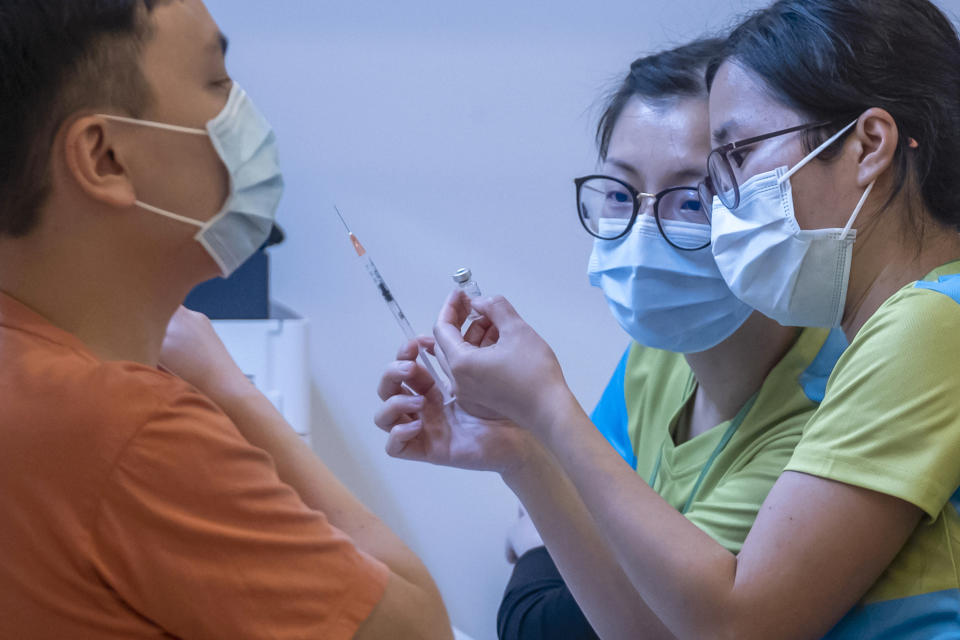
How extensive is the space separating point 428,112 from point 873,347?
4.63 ft

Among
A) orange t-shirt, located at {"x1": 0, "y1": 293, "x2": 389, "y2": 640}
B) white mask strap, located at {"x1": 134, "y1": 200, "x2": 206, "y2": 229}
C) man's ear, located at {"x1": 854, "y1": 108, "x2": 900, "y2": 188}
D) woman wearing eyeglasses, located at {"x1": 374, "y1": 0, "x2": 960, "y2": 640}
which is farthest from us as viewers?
man's ear, located at {"x1": 854, "y1": 108, "x2": 900, "y2": 188}

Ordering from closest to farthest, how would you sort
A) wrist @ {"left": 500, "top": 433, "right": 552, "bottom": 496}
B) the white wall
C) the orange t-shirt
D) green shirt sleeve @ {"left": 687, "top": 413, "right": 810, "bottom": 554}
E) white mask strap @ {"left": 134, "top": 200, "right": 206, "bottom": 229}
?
the orange t-shirt < white mask strap @ {"left": 134, "top": 200, "right": 206, "bottom": 229} < green shirt sleeve @ {"left": 687, "top": 413, "right": 810, "bottom": 554} < wrist @ {"left": 500, "top": 433, "right": 552, "bottom": 496} < the white wall

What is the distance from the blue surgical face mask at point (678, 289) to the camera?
1.23 metres

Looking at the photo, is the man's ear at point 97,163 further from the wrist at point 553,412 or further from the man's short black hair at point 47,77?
the wrist at point 553,412

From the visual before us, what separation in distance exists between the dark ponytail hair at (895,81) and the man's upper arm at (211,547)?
71 cm

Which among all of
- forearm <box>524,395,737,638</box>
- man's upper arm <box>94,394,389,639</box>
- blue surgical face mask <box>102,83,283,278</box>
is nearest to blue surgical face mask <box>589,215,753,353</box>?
forearm <box>524,395,737,638</box>

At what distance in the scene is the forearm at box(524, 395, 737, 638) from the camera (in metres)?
0.86

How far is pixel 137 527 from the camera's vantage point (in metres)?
0.63

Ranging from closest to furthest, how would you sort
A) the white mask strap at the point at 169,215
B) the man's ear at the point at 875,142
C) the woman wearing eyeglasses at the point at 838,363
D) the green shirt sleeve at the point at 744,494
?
1. the white mask strap at the point at 169,215
2. the woman wearing eyeglasses at the point at 838,363
3. the man's ear at the point at 875,142
4. the green shirt sleeve at the point at 744,494

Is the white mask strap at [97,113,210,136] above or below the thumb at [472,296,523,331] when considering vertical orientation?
above

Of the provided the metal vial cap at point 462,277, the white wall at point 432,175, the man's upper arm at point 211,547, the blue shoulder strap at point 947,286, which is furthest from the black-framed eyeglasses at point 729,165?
the white wall at point 432,175

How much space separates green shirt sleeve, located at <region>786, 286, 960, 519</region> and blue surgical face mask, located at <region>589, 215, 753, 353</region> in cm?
36

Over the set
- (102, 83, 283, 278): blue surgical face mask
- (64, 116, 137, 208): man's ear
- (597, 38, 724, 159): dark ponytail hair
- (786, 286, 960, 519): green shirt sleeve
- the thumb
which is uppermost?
(64, 116, 137, 208): man's ear

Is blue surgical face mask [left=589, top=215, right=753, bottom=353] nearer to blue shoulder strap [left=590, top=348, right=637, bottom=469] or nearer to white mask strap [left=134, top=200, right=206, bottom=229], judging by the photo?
blue shoulder strap [left=590, top=348, right=637, bottom=469]
